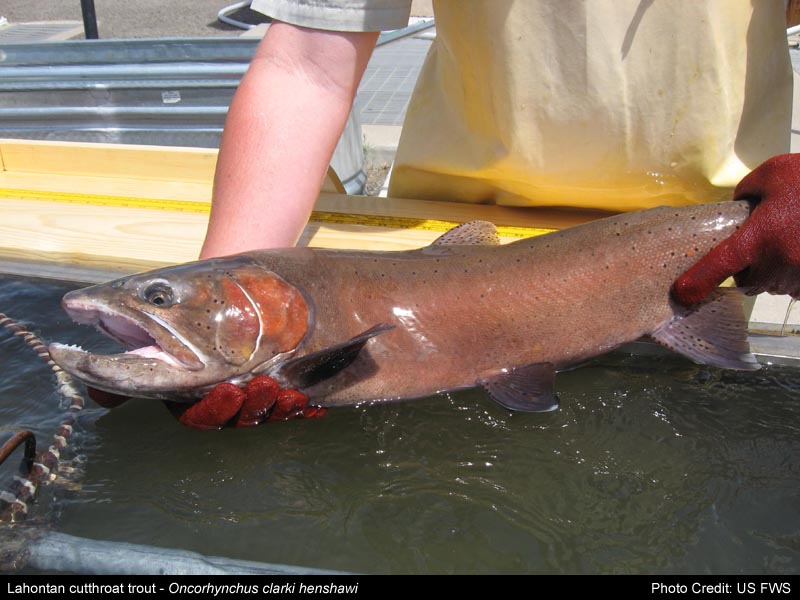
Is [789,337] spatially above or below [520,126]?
below

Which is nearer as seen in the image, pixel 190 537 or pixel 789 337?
pixel 190 537

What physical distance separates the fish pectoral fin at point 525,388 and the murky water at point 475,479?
132 mm

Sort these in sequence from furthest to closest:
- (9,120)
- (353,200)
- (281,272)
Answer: (9,120) < (353,200) < (281,272)

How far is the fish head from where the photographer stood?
2.19 meters

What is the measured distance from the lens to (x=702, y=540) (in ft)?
6.77

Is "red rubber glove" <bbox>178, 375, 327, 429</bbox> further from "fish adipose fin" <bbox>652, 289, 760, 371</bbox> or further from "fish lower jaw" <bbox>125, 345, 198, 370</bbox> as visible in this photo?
"fish adipose fin" <bbox>652, 289, 760, 371</bbox>

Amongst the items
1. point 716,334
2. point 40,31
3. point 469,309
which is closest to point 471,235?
point 469,309

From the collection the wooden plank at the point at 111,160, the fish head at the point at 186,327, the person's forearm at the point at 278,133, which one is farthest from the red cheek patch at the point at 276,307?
the wooden plank at the point at 111,160

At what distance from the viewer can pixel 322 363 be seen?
7.63 feet

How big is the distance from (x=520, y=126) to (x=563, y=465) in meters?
1.31

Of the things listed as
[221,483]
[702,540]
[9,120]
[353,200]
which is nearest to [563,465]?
[702,540]

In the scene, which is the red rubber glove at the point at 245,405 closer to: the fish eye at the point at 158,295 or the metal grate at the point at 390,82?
the fish eye at the point at 158,295
